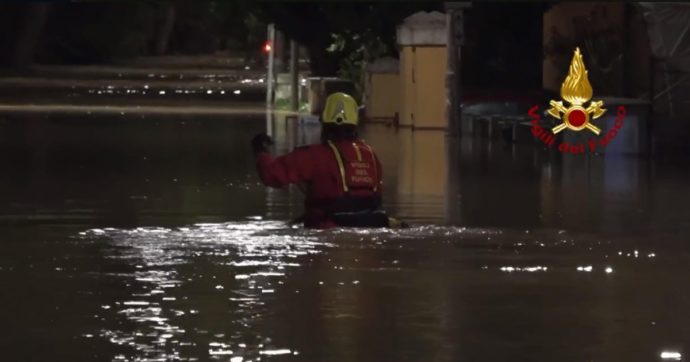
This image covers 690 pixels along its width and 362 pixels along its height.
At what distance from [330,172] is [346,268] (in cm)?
199

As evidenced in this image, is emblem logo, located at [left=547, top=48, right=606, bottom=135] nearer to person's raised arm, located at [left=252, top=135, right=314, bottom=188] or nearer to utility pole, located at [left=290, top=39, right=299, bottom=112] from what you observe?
utility pole, located at [left=290, top=39, right=299, bottom=112]

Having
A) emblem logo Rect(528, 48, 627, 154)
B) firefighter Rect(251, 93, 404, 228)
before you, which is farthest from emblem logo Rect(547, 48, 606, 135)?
firefighter Rect(251, 93, 404, 228)

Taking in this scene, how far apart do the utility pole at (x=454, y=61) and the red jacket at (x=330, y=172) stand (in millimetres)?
17432

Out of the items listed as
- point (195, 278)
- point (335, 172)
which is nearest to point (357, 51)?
point (335, 172)

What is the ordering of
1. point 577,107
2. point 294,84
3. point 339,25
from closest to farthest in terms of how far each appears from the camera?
1. point 577,107
2. point 339,25
3. point 294,84

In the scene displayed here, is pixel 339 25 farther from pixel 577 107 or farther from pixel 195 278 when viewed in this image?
pixel 195 278

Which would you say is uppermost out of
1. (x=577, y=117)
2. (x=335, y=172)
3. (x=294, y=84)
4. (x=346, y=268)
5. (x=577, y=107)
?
(x=294, y=84)

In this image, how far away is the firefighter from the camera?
1623 centimetres

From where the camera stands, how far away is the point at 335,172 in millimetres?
16297

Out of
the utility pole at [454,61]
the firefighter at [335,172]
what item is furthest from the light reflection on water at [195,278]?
the utility pole at [454,61]

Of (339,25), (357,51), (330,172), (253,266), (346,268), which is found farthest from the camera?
(357,51)

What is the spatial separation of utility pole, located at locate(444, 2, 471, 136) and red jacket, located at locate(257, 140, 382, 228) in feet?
57.2

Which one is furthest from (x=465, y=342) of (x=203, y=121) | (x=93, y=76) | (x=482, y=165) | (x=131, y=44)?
(x=131, y=44)

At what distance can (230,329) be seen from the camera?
1135 centimetres
